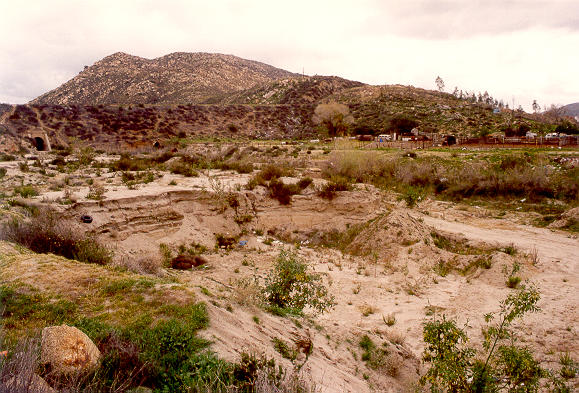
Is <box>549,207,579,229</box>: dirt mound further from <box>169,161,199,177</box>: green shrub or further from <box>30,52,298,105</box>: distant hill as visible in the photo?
<box>30,52,298,105</box>: distant hill

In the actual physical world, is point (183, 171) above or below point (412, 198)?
above

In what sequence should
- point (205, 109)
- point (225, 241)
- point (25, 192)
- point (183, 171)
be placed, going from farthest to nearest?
point (205, 109) → point (183, 171) → point (225, 241) → point (25, 192)

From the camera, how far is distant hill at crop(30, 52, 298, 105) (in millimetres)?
69438

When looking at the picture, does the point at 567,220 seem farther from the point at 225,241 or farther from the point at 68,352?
the point at 68,352

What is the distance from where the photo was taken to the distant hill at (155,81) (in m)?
69.4

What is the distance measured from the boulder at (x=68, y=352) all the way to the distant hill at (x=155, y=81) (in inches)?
2589

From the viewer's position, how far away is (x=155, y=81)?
75062 millimetres

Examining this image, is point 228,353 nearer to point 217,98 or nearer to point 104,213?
point 104,213

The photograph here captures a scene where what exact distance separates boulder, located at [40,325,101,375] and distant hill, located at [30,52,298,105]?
216ft

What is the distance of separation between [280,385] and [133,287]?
2934 millimetres

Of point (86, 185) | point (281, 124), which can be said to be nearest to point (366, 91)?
point (281, 124)

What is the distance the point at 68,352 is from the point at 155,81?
81207 mm

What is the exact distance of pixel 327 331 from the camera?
592cm

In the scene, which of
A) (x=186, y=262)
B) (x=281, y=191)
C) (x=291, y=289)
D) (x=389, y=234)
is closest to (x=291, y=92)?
(x=281, y=191)
